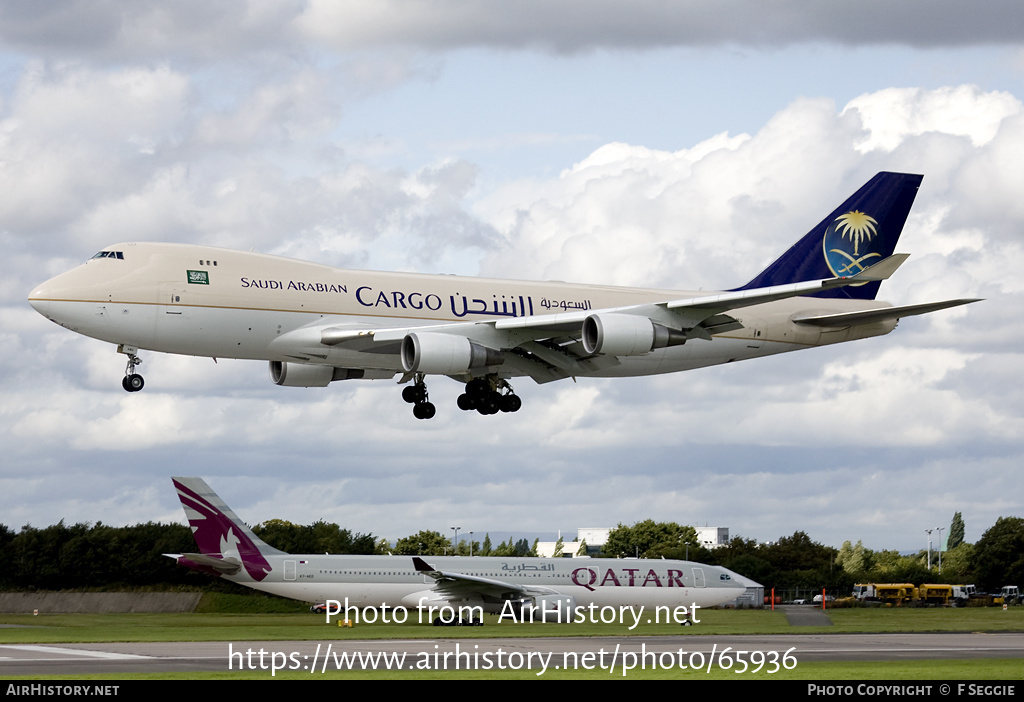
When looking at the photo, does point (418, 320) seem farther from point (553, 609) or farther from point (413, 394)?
point (553, 609)

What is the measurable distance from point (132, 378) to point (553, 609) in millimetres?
29534

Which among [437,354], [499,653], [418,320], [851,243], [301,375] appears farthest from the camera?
[851,243]

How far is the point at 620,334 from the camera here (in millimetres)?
42438

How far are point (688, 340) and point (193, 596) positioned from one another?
51187 millimetres

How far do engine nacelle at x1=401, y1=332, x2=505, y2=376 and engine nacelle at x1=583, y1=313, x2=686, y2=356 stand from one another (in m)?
4.09

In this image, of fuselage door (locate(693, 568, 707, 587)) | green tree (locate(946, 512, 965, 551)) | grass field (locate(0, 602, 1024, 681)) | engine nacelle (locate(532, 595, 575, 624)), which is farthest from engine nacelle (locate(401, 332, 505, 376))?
green tree (locate(946, 512, 965, 551))

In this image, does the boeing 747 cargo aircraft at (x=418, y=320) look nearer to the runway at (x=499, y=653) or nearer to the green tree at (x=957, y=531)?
the runway at (x=499, y=653)

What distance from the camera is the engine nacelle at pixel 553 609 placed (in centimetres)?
6350

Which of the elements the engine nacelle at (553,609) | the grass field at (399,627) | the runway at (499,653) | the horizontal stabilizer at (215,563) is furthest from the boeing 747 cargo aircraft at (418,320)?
the horizontal stabilizer at (215,563)

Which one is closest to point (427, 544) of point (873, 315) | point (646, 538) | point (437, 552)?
point (437, 552)

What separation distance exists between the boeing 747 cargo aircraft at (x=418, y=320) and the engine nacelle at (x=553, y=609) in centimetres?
1789

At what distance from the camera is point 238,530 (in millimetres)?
67188
